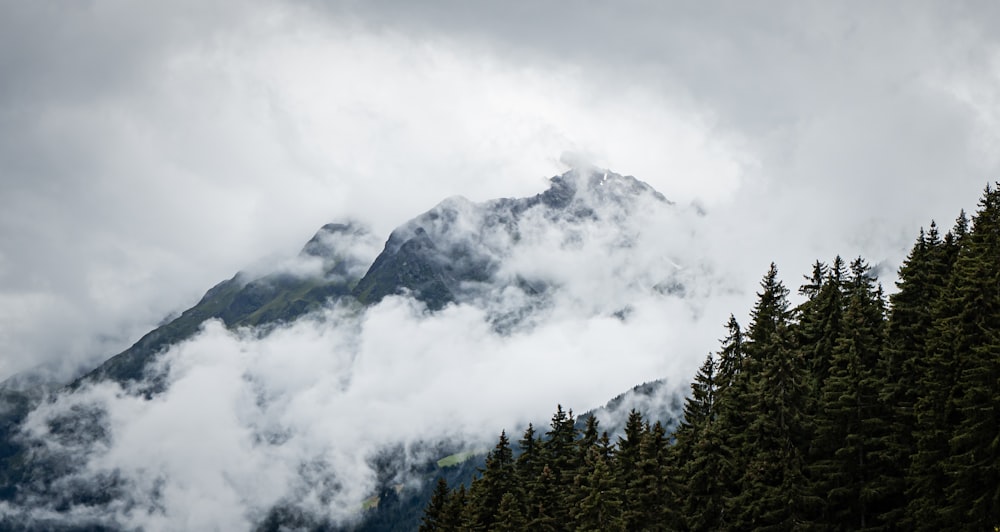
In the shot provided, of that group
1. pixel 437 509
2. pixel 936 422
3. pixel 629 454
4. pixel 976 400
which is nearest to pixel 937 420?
pixel 936 422

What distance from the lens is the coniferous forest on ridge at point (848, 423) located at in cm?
3622

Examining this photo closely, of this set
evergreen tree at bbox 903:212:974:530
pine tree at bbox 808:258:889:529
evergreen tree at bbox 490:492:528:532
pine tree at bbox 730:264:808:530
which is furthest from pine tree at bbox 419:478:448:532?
evergreen tree at bbox 903:212:974:530

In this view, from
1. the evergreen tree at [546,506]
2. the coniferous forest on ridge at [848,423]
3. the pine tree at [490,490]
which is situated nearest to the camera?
the coniferous forest on ridge at [848,423]

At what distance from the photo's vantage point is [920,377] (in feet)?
135

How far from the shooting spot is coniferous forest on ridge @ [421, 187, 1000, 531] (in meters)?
36.2

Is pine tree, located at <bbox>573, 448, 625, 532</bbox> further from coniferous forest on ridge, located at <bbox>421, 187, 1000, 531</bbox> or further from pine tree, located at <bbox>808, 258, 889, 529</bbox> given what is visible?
pine tree, located at <bbox>808, 258, 889, 529</bbox>

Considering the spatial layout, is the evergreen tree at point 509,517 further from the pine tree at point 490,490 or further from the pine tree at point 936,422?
the pine tree at point 936,422

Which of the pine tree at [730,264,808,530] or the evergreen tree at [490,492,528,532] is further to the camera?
the evergreen tree at [490,492,528,532]

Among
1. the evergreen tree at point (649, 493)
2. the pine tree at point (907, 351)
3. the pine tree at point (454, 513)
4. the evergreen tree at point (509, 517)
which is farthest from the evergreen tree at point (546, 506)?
the pine tree at point (907, 351)

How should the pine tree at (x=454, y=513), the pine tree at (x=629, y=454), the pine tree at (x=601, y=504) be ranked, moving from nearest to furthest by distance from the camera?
the pine tree at (x=601, y=504), the pine tree at (x=629, y=454), the pine tree at (x=454, y=513)

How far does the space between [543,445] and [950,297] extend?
134ft

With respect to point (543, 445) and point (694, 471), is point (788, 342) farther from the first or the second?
point (543, 445)

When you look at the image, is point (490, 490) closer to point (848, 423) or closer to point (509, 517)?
point (509, 517)

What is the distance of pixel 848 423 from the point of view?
41500 mm
